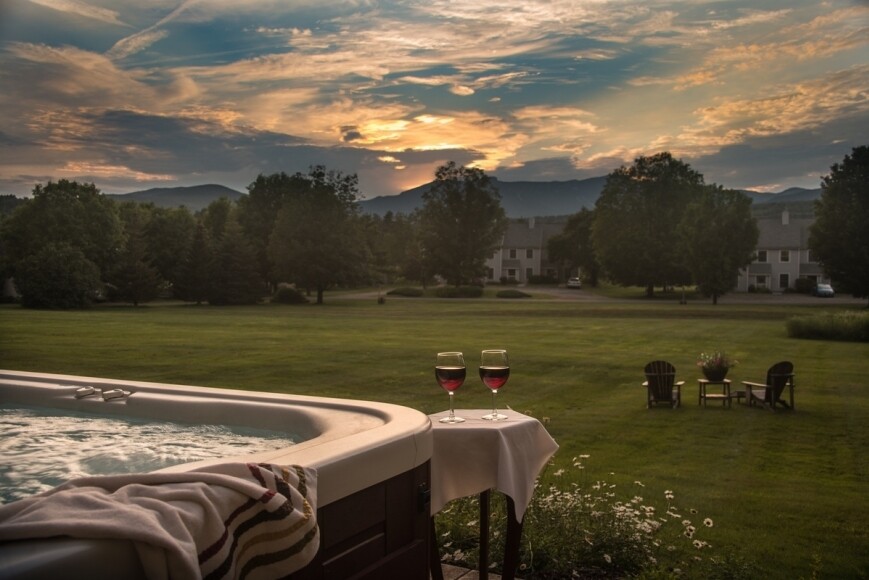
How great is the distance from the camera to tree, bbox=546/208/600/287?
42.8 metres

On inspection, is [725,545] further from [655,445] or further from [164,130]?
[164,130]

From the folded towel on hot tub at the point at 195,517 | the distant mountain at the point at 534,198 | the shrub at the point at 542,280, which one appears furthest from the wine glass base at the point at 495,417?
the shrub at the point at 542,280

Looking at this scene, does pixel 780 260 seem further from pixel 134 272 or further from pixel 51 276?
pixel 51 276

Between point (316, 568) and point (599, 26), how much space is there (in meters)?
19.5

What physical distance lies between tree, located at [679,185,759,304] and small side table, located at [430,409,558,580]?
95.7 feet

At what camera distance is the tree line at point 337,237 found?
25.6m

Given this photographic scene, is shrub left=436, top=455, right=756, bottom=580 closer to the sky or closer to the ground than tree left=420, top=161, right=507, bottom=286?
closer to the ground

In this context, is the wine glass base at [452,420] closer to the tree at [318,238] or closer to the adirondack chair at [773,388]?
the adirondack chair at [773,388]

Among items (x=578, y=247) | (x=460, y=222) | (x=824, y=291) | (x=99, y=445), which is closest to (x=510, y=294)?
(x=460, y=222)

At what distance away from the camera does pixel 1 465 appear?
3600 millimetres

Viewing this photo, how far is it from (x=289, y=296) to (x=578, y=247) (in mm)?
17195

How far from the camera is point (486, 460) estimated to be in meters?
2.84

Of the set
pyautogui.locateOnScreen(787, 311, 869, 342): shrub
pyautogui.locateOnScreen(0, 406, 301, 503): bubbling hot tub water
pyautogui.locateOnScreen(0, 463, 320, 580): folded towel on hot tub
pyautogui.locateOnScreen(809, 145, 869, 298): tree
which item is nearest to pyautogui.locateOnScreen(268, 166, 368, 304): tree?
pyautogui.locateOnScreen(809, 145, 869, 298): tree

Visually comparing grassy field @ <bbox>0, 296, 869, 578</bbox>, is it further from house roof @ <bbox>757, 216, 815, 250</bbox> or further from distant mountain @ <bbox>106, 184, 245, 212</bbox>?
house roof @ <bbox>757, 216, 815, 250</bbox>
